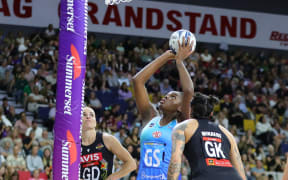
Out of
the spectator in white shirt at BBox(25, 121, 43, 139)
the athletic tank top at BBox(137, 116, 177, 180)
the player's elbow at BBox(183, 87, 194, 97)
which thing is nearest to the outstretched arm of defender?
the player's elbow at BBox(183, 87, 194, 97)

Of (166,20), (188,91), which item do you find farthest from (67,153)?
(166,20)

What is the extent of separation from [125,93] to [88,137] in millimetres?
12037

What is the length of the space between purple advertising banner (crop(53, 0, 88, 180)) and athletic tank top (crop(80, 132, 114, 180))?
31.9 inches

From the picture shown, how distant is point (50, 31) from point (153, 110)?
45.9 ft

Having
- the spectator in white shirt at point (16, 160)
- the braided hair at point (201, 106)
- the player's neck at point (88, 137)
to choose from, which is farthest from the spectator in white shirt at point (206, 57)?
the braided hair at point (201, 106)

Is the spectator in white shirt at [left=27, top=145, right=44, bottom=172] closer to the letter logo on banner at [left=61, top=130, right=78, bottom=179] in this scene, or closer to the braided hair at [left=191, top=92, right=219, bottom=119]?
the letter logo on banner at [left=61, top=130, right=78, bottom=179]

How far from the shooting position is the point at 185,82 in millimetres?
5926

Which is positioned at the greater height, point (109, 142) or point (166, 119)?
point (166, 119)

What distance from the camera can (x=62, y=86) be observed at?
A: 579cm

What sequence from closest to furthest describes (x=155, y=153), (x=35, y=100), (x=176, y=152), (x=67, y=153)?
(x=176, y=152) → (x=67, y=153) → (x=155, y=153) → (x=35, y=100)

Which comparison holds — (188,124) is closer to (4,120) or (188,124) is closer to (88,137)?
(88,137)

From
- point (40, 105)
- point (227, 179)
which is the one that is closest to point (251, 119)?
point (40, 105)

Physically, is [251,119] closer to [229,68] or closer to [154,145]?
[229,68]

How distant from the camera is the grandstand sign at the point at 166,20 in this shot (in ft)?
68.9
